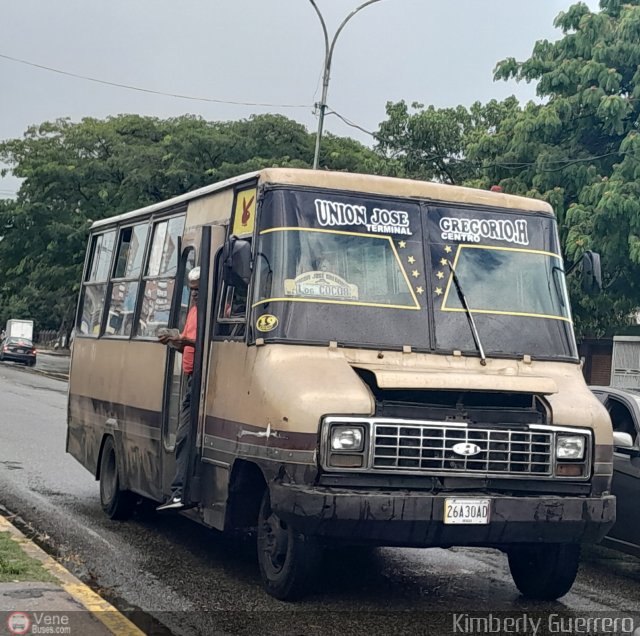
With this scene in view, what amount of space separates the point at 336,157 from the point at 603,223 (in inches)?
876

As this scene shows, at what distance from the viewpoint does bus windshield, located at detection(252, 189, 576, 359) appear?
7.47 metres

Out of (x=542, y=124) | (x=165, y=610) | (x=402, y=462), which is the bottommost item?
(x=165, y=610)

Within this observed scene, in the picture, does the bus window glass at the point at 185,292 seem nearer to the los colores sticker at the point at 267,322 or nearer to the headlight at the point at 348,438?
the los colores sticker at the point at 267,322

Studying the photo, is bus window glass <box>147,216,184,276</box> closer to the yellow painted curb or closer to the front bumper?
the yellow painted curb

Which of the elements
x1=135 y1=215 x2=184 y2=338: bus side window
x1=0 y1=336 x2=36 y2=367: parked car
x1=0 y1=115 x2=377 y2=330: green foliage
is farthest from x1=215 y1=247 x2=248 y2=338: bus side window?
x1=0 y1=336 x2=36 y2=367: parked car

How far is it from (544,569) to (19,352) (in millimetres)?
A: 48533

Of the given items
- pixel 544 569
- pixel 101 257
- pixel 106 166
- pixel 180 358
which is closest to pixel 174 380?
pixel 180 358

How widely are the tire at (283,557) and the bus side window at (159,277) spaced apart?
250 centimetres

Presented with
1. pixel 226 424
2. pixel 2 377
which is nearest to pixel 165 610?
pixel 226 424

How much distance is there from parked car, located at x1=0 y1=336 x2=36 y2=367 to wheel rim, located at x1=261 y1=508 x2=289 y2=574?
47.6 meters

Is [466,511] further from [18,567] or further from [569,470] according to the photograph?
[18,567]

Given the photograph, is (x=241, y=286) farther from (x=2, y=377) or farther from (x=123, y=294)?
(x=2, y=377)

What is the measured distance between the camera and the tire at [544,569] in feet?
24.8

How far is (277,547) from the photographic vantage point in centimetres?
722
